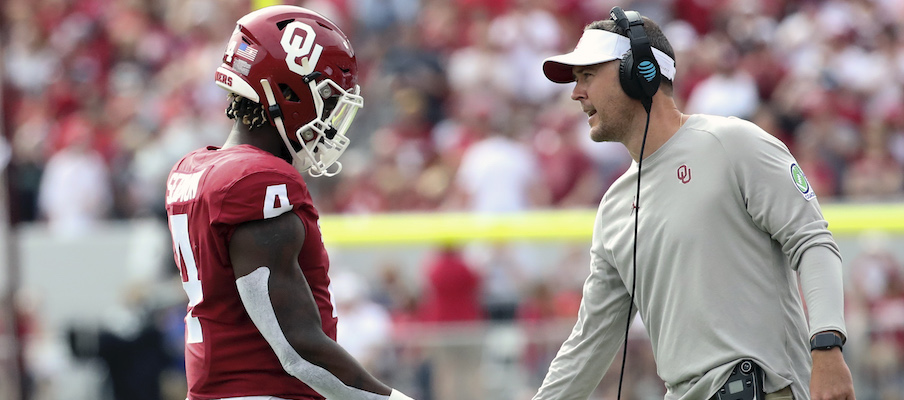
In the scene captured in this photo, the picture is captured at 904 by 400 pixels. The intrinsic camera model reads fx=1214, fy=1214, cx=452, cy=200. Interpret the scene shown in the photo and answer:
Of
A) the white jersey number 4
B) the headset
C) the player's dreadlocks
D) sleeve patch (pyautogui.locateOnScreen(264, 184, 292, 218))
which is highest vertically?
the headset

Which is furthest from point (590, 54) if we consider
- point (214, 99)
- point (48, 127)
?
point (48, 127)

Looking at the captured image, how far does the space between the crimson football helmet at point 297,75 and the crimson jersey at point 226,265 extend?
158 millimetres

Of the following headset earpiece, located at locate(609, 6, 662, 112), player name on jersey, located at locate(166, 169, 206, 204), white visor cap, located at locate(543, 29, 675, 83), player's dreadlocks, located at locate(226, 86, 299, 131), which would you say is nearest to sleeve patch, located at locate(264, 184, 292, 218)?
player name on jersey, located at locate(166, 169, 206, 204)

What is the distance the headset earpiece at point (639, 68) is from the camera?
3770 mm

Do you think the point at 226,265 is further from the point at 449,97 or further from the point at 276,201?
the point at 449,97

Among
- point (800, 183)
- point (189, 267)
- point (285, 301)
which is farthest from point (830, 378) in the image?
point (189, 267)

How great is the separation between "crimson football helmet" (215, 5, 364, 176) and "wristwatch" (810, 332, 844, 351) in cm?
147

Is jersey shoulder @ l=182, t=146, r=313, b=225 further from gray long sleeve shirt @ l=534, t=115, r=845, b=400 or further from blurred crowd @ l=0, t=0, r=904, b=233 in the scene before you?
blurred crowd @ l=0, t=0, r=904, b=233

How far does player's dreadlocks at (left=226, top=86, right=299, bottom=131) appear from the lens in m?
3.54

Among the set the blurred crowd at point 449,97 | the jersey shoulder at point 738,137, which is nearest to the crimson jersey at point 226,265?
the jersey shoulder at point 738,137

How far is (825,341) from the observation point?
3336 mm

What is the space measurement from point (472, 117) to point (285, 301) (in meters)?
8.17

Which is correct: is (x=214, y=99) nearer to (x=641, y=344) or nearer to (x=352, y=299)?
(x=352, y=299)

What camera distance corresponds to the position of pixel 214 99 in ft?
42.1
